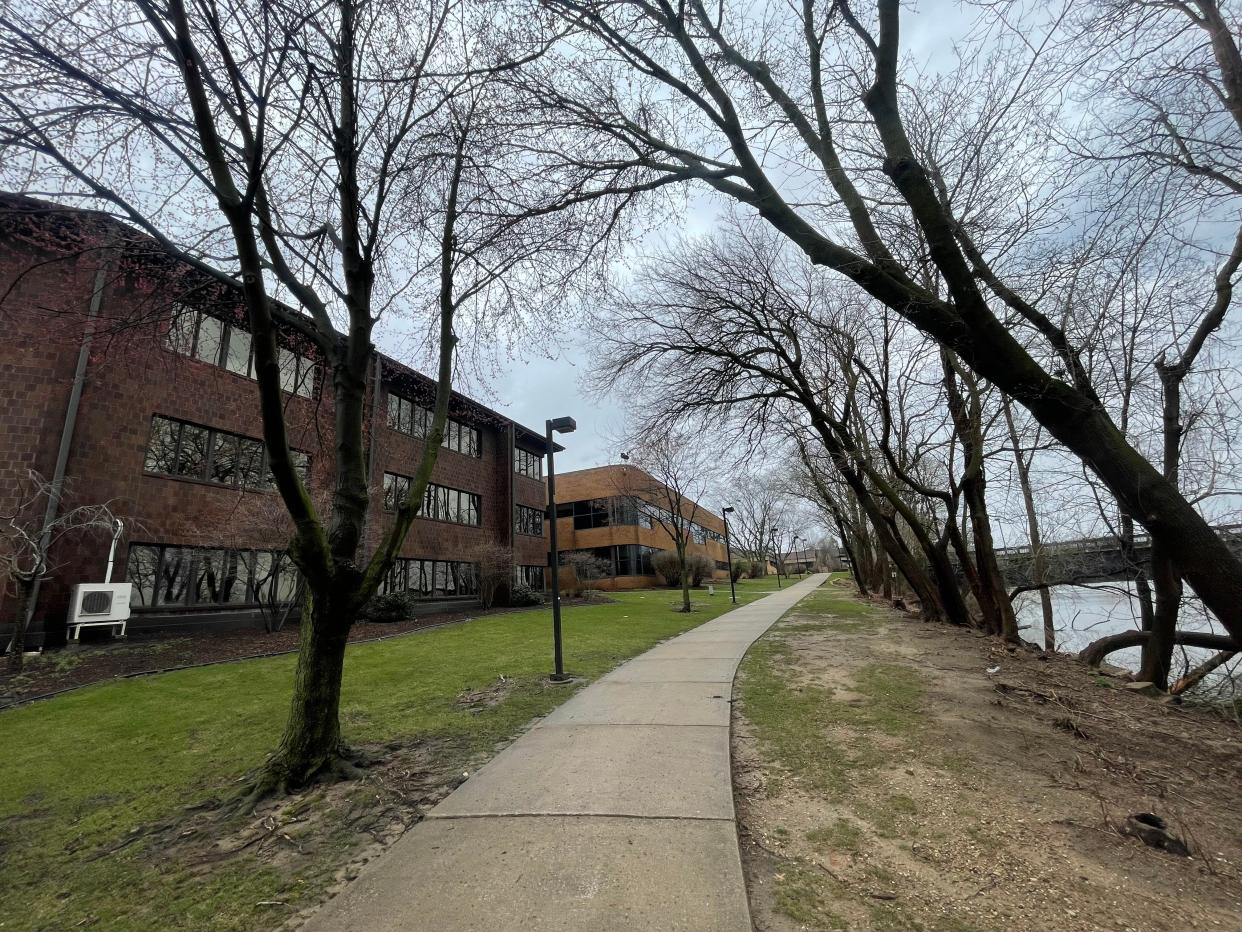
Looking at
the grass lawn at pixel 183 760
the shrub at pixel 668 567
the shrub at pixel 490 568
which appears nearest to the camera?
the grass lawn at pixel 183 760

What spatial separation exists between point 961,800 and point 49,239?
26.3ft

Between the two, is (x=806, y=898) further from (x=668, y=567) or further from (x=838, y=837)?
(x=668, y=567)

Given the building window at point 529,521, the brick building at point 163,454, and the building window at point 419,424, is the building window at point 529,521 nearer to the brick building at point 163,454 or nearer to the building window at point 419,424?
the building window at point 419,424

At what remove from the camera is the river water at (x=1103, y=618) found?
8.28 metres

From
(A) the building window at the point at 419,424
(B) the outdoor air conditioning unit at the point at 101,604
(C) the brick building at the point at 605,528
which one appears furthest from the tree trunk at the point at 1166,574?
(C) the brick building at the point at 605,528

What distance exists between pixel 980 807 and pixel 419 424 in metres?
21.2

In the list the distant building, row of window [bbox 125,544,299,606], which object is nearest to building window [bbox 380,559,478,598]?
row of window [bbox 125,544,299,606]

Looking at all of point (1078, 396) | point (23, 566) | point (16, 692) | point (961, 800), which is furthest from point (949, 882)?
point (23, 566)

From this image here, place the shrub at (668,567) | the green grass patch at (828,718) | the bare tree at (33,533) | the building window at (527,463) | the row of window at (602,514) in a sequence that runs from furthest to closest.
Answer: the row of window at (602,514) < the shrub at (668,567) < the building window at (527,463) < the bare tree at (33,533) < the green grass patch at (828,718)

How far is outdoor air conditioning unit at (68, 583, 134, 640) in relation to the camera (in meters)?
10.8

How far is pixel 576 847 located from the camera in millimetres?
3045

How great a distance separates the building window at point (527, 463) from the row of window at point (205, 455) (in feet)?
44.2

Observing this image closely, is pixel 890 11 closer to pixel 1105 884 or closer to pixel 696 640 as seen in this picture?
pixel 1105 884

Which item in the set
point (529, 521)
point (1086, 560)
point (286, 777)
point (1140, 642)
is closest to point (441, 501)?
point (529, 521)
